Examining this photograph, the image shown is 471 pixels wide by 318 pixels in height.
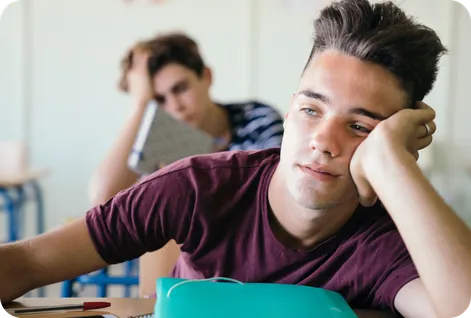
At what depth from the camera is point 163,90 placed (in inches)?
34.3

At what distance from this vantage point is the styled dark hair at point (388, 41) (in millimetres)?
470

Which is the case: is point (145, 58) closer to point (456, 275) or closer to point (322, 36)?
point (322, 36)

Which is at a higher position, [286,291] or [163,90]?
[163,90]

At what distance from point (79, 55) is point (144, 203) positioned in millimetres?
695

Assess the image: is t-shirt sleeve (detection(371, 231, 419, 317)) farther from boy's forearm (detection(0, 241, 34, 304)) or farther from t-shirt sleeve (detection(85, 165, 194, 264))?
boy's forearm (detection(0, 241, 34, 304))

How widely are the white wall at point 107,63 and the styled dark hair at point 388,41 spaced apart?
4cm

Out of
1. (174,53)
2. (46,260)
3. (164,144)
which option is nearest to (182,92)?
(174,53)

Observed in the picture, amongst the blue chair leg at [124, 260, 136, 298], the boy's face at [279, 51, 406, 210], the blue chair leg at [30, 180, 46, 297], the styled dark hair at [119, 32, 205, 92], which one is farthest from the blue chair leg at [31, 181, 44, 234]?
the boy's face at [279, 51, 406, 210]

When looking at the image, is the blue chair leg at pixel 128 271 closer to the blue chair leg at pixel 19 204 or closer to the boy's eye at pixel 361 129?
the blue chair leg at pixel 19 204

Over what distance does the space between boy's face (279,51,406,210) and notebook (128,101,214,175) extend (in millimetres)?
226

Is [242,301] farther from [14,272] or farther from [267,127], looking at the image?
[267,127]

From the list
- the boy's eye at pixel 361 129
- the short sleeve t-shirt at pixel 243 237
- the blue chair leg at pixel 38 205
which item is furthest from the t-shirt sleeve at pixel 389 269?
the blue chair leg at pixel 38 205

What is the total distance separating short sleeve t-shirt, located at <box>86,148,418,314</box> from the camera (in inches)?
20.1

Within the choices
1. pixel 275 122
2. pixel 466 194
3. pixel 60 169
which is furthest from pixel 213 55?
pixel 466 194
